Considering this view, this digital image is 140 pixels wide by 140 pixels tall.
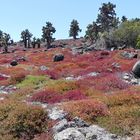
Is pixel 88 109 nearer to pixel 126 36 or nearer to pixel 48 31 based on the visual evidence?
pixel 126 36

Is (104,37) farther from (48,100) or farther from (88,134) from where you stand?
(88,134)

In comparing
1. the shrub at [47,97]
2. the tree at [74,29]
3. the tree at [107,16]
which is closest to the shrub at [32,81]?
the shrub at [47,97]

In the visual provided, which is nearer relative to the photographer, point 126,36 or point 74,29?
point 126,36

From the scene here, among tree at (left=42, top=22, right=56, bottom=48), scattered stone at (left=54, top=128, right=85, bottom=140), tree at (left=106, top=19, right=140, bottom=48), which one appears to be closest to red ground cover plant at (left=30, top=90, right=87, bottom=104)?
scattered stone at (left=54, top=128, right=85, bottom=140)

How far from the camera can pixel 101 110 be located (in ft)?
70.5

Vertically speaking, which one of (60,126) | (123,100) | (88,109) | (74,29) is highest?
(74,29)

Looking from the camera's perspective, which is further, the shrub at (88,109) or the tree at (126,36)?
the tree at (126,36)

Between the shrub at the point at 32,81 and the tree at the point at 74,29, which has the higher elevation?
the tree at the point at 74,29

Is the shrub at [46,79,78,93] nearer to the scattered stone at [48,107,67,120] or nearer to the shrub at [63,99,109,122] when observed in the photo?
the scattered stone at [48,107,67,120]

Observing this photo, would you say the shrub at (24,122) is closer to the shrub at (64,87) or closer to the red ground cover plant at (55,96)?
the red ground cover plant at (55,96)

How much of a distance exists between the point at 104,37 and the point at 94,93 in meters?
74.7

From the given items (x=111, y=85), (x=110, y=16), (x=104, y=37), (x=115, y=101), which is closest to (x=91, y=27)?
(x=110, y=16)

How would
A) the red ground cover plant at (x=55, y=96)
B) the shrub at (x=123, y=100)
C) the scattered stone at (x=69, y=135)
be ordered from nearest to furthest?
the scattered stone at (x=69, y=135), the shrub at (x=123, y=100), the red ground cover plant at (x=55, y=96)

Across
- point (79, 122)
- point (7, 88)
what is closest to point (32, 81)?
point (7, 88)
